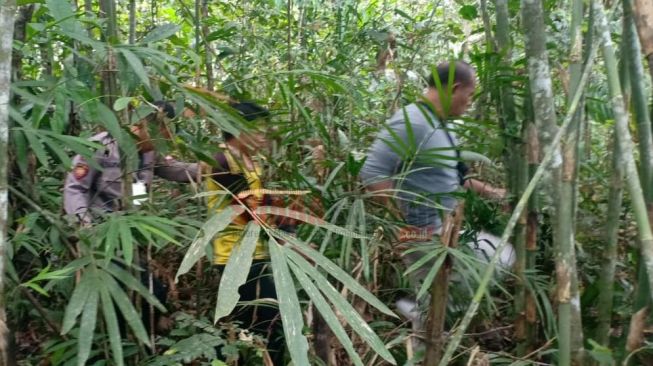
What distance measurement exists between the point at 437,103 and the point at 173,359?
1218 mm

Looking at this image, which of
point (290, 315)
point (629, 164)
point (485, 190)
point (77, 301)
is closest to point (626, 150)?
point (629, 164)

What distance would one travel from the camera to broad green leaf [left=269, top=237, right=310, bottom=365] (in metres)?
0.94

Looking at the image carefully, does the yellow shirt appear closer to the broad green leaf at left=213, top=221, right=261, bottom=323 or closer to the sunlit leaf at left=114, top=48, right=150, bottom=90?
the sunlit leaf at left=114, top=48, right=150, bottom=90

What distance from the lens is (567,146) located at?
1.28 m

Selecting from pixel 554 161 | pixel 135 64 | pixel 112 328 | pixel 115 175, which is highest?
pixel 135 64

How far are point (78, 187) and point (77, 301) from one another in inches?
25.2

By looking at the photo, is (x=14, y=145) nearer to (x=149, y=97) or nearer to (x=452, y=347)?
(x=149, y=97)

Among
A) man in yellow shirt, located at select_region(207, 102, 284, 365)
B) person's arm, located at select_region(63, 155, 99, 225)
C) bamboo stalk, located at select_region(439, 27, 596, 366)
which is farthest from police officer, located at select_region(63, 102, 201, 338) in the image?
bamboo stalk, located at select_region(439, 27, 596, 366)

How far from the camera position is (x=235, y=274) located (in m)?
0.98

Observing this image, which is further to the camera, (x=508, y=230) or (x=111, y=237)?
(x=111, y=237)

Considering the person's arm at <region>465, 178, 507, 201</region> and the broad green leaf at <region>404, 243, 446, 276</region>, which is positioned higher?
the person's arm at <region>465, 178, 507, 201</region>

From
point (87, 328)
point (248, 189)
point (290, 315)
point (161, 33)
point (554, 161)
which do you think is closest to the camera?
point (290, 315)

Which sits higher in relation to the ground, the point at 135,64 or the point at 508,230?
the point at 135,64

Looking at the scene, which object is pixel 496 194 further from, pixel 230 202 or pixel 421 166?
pixel 230 202
